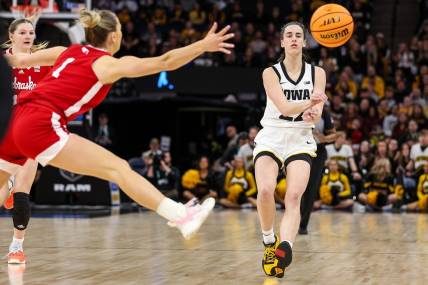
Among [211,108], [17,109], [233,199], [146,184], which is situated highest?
[17,109]

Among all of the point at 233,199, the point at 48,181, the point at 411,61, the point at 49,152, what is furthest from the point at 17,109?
the point at 411,61

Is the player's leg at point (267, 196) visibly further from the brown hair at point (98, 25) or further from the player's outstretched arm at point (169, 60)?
the brown hair at point (98, 25)

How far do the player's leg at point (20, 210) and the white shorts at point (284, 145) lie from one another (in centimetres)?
201

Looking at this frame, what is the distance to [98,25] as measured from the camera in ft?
19.2

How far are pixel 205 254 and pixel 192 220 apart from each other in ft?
8.74

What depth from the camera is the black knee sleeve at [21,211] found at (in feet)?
24.7

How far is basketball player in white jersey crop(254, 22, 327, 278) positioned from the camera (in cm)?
677

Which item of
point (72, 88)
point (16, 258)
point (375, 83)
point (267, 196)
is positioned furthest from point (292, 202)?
point (375, 83)

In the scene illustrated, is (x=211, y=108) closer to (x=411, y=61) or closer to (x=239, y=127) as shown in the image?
(x=239, y=127)

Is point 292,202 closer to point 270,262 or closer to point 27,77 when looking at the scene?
point 270,262

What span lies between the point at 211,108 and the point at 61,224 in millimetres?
8837

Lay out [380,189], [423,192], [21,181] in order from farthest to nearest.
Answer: [380,189], [423,192], [21,181]

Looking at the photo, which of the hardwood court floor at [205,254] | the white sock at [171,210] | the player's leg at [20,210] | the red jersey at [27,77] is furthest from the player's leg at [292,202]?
the red jersey at [27,77]

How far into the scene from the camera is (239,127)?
21000 mm
